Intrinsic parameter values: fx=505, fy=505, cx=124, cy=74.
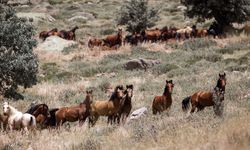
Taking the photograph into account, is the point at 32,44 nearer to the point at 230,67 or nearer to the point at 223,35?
the point at 230,67

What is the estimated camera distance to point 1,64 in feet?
61.1

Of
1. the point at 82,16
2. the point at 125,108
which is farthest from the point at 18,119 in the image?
the point at 82,16

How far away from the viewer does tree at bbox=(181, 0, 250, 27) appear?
108 feet

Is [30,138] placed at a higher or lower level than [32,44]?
lower

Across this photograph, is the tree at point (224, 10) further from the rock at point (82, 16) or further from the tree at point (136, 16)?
the rock at point (82, 16)

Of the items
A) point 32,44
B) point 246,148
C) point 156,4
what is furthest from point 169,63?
point 156,4

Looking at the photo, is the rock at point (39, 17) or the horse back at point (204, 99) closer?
the horse back at point (204, 99)

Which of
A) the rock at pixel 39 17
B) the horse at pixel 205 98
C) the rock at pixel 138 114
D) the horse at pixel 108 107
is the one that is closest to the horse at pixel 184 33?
the rock at pixel 138 114

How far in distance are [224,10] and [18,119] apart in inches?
898

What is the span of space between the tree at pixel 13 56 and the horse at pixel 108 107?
20.4 ft

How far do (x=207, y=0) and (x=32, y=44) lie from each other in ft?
54.0

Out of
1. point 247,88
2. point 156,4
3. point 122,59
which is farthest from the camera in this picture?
point 156,4

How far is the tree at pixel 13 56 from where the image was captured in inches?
741

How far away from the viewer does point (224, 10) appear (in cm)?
3297
